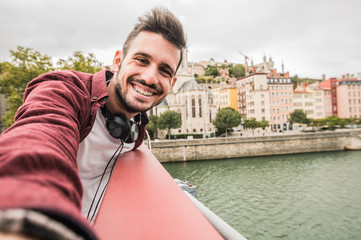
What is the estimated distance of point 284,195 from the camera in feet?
43.1

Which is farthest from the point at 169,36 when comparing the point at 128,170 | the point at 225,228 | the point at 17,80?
the point at 17,80

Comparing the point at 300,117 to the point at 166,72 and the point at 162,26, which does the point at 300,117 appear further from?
the point at 162,26

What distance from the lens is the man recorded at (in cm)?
31

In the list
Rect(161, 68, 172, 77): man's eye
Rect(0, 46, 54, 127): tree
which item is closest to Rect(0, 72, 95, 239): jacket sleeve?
Rect(161, 68, 172, 77): man's eye

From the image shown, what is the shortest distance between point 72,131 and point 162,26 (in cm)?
106

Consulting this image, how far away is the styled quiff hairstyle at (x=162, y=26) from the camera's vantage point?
5.01ft

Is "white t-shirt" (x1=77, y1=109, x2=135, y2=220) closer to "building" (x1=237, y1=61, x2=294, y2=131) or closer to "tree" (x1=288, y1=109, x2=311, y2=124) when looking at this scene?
"tree" (x1=288, y1=109, x2=311, y2=124)

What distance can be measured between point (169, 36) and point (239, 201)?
12.4 m

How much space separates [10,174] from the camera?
412 mm

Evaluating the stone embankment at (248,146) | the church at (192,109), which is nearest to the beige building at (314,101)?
the stone embankment at (248,146)

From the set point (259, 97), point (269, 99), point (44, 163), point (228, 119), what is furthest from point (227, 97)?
point (44, 163)

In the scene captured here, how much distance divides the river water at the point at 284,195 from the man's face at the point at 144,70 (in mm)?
8838

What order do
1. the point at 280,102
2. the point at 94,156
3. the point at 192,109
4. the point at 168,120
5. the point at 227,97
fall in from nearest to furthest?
the point at 94,156
the point at 168,120
the point at 192,109
the point at 280,102
the point at 227,97

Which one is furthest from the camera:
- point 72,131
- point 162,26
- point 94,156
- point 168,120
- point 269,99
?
point 269,99
